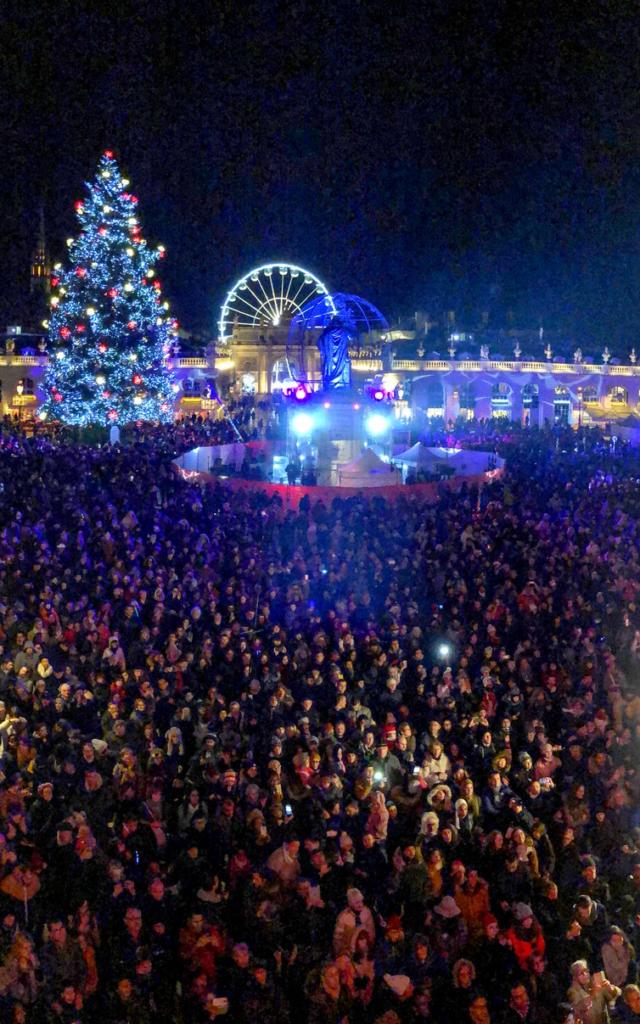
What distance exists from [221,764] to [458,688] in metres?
3.04

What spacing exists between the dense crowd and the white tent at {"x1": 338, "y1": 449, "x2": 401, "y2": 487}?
11.0m

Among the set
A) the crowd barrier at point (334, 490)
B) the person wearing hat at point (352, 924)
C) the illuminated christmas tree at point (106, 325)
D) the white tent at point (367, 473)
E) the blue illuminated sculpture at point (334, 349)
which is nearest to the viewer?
the person wearing hat at point (352, 924)

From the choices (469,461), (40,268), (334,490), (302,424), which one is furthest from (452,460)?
(40,268)

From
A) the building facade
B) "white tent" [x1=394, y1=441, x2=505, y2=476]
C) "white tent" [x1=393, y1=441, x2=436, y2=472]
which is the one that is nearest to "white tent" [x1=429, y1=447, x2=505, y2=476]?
"white tent" [x1=394, y1=441, x2=505, y2=476]

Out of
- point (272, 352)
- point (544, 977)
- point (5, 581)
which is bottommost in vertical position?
point (544, 977)

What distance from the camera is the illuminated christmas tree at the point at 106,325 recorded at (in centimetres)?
3553

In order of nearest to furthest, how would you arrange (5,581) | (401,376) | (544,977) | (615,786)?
(544,977)
(615,786)
(5,581)
(401,376)

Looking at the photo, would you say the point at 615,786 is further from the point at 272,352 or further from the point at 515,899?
the point at 272,352

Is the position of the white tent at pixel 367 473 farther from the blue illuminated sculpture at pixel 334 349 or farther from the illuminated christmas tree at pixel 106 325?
the illuminated christmas tree at pixel 106 325

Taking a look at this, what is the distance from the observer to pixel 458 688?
416 inches

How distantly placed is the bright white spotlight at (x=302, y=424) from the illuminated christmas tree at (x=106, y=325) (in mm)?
7803

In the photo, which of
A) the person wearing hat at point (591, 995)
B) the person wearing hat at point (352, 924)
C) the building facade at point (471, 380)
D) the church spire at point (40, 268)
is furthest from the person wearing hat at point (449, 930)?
the church spire at point (40, 268)

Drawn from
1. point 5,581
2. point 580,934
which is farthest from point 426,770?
point 5,581

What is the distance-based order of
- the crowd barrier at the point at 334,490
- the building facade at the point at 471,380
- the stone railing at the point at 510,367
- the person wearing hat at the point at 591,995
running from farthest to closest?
the stone railing at the point at 510,367
the building facade at the point at 471,380
the crowd barrier at the point at 334,490
the person wearing hat at the point at 591,995
